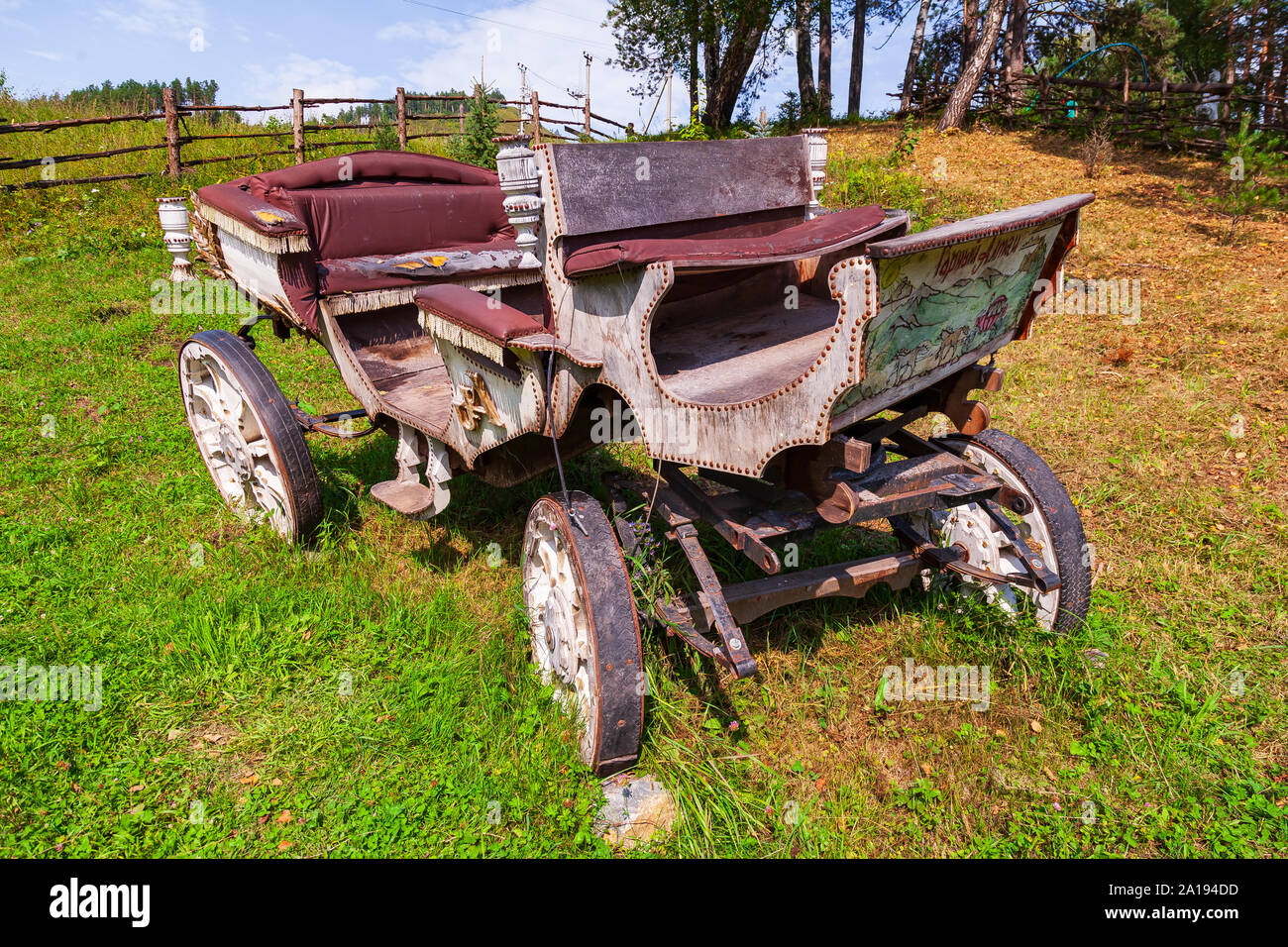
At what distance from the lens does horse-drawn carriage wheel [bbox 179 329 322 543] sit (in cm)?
398

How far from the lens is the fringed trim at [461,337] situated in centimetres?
297

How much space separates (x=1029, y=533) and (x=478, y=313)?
2.45m

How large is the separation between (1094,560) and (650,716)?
267cm

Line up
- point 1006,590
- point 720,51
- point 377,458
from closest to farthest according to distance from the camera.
Answer: point 1006,590 < point 377,458 < point 720,51

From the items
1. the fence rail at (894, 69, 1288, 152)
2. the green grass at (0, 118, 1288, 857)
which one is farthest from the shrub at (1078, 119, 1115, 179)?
the green grass at (0, 118, 1288, 857)

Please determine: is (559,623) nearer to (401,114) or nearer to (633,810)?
(633,810)

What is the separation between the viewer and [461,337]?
10.3 feet

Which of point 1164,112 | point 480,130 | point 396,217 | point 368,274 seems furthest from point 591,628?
point 1164,112

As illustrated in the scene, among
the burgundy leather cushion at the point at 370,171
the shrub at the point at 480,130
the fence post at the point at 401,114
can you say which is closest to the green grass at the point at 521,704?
the burgundy leather cushion at the point at 370,171

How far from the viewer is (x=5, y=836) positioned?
267 centimetres

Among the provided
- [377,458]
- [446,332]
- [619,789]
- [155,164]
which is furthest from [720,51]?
[619,789]

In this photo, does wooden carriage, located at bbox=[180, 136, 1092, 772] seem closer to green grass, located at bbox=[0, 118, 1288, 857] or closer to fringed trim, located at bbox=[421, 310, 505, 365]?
fringed trim, located at bbox=[421, 310, 505, 365]

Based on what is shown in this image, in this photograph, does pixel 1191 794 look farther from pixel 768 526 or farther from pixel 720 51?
pixel 720 51

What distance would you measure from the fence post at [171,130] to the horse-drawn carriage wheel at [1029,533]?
12050mm
